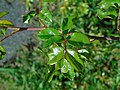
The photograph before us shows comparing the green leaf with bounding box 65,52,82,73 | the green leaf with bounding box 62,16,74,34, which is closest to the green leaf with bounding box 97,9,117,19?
the green leaf with bounding box 62,16,74,34

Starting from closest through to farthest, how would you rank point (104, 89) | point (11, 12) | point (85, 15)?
point (104, 89) < point (85, 15) < point (11, 12)

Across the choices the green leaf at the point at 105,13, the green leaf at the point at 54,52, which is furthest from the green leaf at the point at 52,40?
the green leaf at the point at 105,13

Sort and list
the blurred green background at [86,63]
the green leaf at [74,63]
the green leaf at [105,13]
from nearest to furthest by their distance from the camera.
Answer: the green leaf at [74,63] → the green leaf at [105,13] → the blurred green background at [86,63]

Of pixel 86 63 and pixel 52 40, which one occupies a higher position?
pixel 52 40

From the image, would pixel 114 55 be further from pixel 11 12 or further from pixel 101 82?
pixel 11 12

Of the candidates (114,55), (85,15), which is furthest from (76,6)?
(114,55)

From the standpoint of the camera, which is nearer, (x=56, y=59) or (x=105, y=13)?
(x=56, y=59)

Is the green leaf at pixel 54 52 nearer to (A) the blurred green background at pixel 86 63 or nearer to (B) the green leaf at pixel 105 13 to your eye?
(B) the green leaf at pixel 105 13

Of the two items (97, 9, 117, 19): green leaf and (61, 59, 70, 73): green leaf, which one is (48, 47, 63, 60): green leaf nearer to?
(61, 59, 70, 73): green leaf

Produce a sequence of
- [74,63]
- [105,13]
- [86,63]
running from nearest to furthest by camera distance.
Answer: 1. [74,63]
2. [105,13]
3. [86,63]

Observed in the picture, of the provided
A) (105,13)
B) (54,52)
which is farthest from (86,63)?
(54,52)

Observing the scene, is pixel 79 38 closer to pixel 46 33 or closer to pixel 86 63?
pixel 46 33
